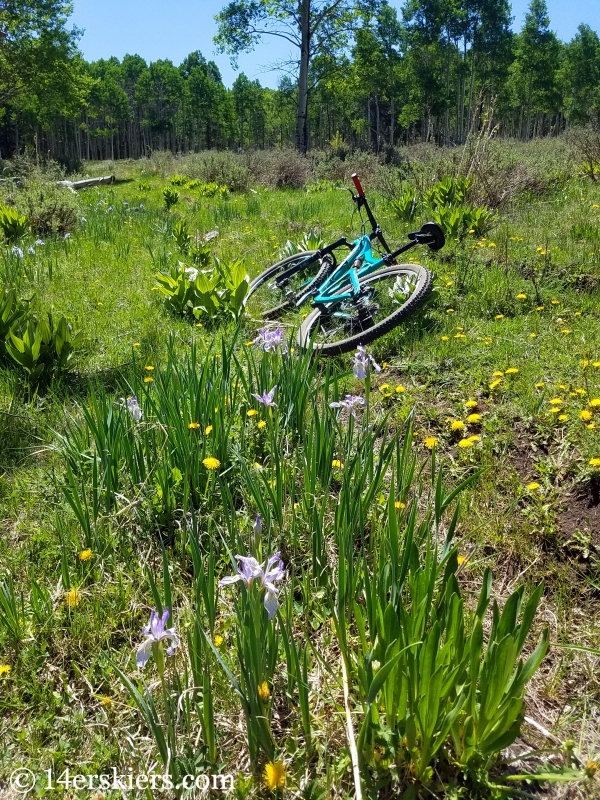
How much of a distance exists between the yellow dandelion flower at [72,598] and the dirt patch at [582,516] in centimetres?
165

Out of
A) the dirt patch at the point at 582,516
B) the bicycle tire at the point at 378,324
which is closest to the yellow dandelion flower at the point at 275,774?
the dirt patch at the point at 582,516

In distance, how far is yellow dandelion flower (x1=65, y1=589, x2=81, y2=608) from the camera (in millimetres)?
1549

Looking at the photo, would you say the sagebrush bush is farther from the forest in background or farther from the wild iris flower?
the wild iris flower

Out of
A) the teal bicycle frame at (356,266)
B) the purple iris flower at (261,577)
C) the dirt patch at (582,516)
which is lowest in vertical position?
the dirt patch at (582,516)

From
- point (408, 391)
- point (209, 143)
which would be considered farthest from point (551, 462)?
point (209, 143)

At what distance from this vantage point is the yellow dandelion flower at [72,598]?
61.0 inches

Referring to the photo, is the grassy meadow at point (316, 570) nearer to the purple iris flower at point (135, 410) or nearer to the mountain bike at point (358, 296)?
the purple iris flower at point (135, 410)

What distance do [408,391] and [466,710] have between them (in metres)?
2.16

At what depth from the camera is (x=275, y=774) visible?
1.08m

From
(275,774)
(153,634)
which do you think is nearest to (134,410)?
(153,634)

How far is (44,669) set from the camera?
1441 millimetres

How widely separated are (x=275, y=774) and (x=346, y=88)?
83.7ft

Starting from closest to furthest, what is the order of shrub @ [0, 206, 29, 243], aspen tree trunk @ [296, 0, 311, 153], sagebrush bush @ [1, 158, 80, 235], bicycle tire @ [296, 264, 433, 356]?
1. bicycle tire @ [296, 264, 433, 356]
2. shrub @ [0, 206, 29, 243]
3. sagebrush bush @ [1, 158, 80, 235]
4. aspen tree trunk @ [296, 0, 311, 153]

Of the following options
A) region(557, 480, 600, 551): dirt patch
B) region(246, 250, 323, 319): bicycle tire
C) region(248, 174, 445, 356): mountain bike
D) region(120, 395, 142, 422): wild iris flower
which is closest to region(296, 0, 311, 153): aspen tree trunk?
region(246, 250, 323, 319): bicycle tire
